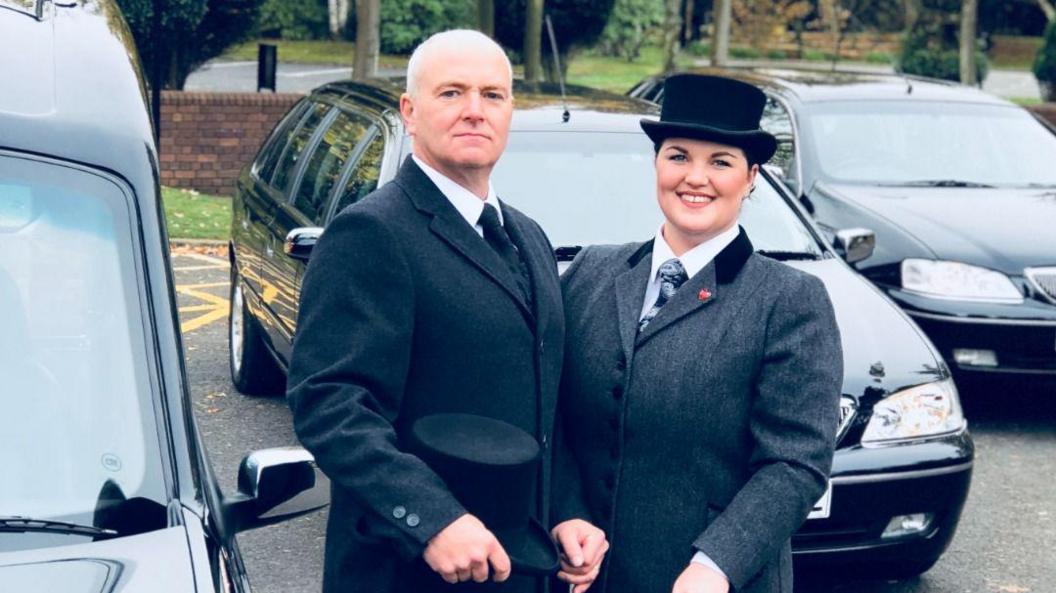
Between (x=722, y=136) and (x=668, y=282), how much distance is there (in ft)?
0.96

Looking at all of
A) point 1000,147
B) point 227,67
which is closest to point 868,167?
point 1000,147

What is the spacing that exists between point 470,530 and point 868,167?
22.1ft

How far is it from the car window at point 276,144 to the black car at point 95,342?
15.9 feet

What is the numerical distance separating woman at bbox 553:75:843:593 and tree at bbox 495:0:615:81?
22.0 meters

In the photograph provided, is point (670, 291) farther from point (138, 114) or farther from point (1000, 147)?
point (1000, 147)

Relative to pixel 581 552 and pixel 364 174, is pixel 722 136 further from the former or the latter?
pixel 364 174

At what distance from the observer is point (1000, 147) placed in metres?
9.31

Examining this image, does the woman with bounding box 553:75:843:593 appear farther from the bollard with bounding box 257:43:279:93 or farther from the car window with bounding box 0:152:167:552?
the bollard with bounding box 257:43:279:93

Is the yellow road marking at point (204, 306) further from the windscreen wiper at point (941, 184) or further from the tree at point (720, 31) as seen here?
the tree at point (720, 31)

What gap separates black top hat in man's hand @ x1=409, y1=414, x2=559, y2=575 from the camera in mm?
2609

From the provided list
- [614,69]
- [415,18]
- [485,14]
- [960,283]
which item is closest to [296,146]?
[960,283]

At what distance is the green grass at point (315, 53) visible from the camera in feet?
115

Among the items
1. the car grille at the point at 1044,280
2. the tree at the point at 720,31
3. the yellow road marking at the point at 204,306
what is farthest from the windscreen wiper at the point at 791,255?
the tree at the point at 720,31

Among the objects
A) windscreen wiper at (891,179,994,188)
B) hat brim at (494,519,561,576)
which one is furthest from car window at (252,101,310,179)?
hat brim at (494,519,561,576)
